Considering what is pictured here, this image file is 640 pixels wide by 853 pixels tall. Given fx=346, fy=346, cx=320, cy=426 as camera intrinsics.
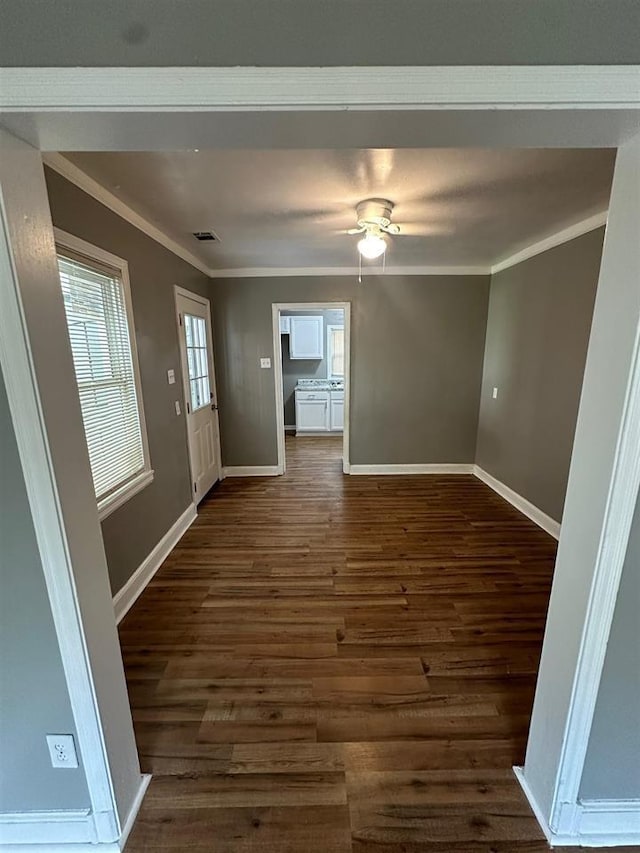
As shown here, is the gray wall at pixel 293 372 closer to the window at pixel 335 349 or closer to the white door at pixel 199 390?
the window at pixel 335 349

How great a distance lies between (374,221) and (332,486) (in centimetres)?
278

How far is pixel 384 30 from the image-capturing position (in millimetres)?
709

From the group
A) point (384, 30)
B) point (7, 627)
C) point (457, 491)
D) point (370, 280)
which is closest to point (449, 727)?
point (7, 627)

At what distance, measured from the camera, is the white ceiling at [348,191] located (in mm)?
1685

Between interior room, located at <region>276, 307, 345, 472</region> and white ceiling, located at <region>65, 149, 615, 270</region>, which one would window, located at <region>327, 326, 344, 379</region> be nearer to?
interior room, located at <region>276, 307, 345, 472</region>

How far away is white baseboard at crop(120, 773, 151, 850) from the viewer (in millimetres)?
1138

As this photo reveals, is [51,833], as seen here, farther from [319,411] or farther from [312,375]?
[312,375]

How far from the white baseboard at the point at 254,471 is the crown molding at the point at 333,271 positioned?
91.4 inches

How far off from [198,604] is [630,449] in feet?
7.66

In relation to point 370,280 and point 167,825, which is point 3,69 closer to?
point 167,825

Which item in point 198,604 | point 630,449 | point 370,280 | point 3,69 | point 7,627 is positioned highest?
point 370,280

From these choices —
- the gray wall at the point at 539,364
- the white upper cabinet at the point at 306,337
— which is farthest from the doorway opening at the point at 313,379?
the gray wall at the point at 539,364

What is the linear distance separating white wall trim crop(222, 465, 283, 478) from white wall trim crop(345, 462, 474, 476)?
0.99 meters

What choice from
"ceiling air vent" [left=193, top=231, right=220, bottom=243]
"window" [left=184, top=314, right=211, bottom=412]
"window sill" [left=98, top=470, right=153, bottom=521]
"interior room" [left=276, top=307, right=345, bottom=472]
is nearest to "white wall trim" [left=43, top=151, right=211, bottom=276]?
"ceiling air vent" [left=193, top=231, right=220, bottom=243]
